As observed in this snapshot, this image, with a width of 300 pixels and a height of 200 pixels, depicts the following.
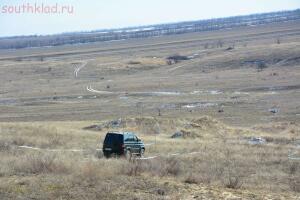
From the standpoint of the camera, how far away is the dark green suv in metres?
24.1

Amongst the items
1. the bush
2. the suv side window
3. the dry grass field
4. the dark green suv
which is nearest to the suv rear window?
the dark green suv

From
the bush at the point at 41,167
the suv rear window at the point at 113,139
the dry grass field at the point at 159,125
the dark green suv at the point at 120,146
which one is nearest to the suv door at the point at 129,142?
the dark green suv at the point at 120,146

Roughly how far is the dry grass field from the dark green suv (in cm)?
73

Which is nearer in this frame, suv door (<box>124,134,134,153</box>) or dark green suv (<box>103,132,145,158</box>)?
dark green suv (<box>103,132,145,158</box>)

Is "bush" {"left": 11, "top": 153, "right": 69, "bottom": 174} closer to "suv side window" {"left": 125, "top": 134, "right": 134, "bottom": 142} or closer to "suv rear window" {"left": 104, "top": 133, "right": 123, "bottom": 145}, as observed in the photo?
"suv rear window" {"left": 104, "top": 133, "right": 123, "bottom": 145}

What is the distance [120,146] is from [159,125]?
630 inches

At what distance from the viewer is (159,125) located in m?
40.2

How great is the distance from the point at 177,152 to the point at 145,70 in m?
81.6

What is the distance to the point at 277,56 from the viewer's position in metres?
101

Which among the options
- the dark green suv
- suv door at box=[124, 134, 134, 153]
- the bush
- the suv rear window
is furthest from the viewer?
suv door at box=[124, 134, 134, 153]

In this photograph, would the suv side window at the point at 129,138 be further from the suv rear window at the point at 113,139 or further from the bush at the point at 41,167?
the bush at the point at 41,167

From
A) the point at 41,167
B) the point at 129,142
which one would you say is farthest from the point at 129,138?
the point at 41,167

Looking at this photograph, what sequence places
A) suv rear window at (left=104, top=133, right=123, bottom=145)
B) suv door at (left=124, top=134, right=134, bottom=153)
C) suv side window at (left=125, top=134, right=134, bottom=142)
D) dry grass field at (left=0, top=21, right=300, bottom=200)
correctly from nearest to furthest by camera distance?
dry grass field at (left=0, top=21, right=300, bottom=200), suv rear window at (left=104, top=133, right=123, bottom=145), suv door at (left=124, top=134, right=134, bottom=153), suv side window at (left=125, top=134, right=134, bottom=142)

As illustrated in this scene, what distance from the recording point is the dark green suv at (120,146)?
79.0ft
